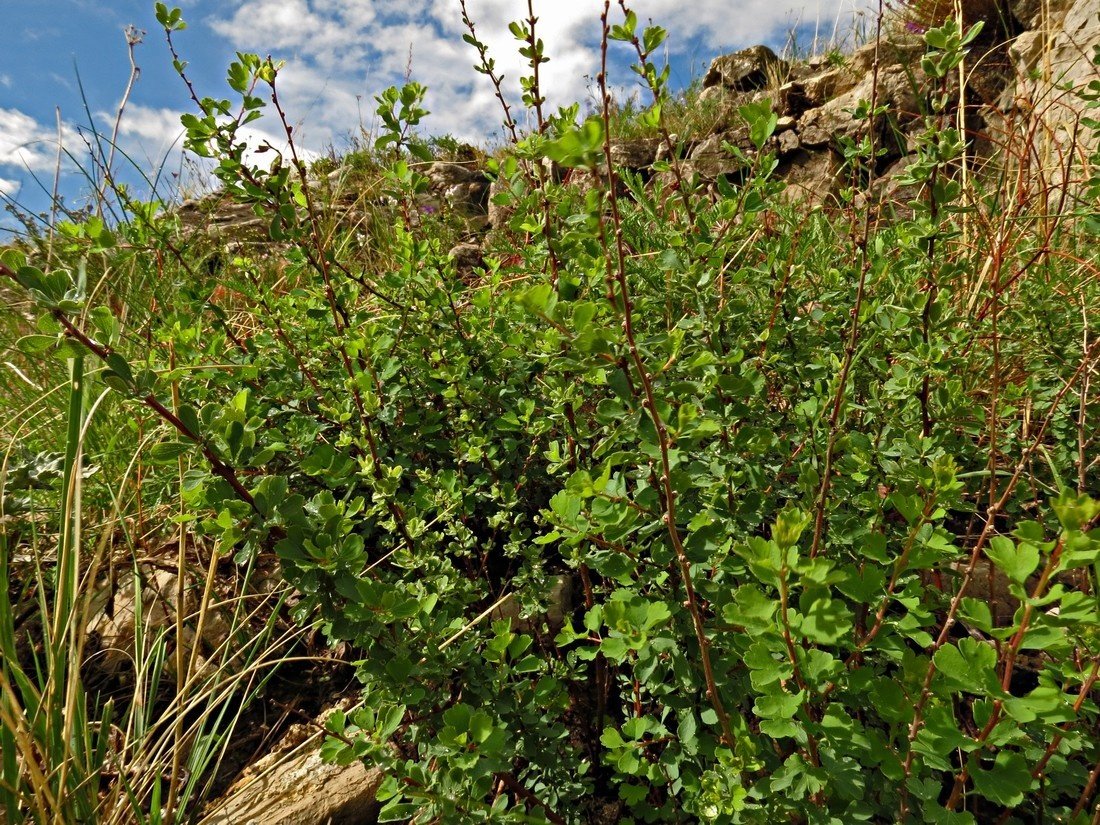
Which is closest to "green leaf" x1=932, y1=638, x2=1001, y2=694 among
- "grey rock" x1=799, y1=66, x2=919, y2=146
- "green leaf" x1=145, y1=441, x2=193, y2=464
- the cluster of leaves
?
the cluster of leaves

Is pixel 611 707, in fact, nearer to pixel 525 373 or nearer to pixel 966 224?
pixel 525 373

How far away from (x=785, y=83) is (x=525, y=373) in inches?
322

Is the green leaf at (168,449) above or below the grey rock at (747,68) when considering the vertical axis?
below

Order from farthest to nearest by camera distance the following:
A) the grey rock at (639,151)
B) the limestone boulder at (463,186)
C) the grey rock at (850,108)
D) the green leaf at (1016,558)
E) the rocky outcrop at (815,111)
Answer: the grey rock at (639,151) < the limestone boulder at (463,186) < the grey rock at (850,108) < the rocky outcrop at (815,111) < the green leaf at (1016,558)

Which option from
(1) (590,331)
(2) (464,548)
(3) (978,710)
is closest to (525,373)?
(2) (464,548)

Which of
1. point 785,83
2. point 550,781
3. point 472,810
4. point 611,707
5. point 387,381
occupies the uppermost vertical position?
point 785,83

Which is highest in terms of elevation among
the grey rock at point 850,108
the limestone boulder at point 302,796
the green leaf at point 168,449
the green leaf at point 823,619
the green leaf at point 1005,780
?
the grey rock at point 850,108

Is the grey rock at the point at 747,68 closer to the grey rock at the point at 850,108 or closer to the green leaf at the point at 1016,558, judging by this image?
the grey rock at the point at 850,108

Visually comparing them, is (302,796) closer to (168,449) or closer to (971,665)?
(168,449)

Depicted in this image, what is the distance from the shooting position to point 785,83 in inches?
321

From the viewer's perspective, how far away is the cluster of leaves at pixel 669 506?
0.90 metres

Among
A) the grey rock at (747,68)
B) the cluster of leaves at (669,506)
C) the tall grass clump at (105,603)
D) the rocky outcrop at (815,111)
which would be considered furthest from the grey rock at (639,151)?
the cluster of leaves at (669,506)

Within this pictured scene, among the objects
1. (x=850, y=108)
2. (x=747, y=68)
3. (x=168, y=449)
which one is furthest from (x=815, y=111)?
(x=168, y=449)

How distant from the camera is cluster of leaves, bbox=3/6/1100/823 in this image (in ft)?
2.95
